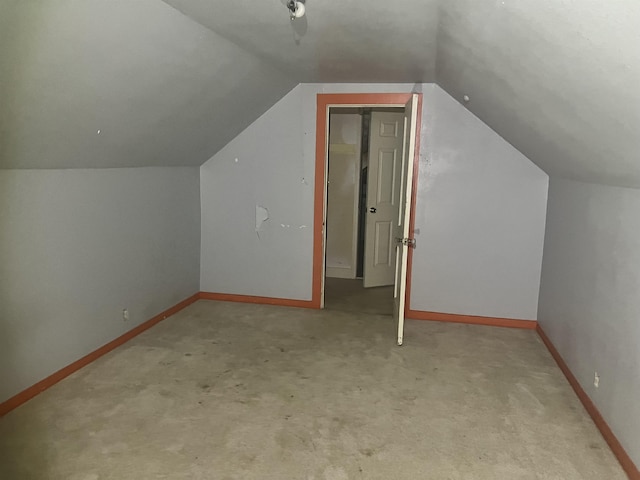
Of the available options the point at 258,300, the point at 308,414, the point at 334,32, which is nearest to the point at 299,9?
the point at 334,32

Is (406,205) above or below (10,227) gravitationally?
above

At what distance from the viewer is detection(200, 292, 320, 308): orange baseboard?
4.59 meters

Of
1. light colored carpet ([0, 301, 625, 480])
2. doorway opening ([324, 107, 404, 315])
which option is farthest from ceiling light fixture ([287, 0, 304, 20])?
doorway opening ([324, 107, 404, 315])

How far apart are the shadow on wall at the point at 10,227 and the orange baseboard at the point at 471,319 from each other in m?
3.00

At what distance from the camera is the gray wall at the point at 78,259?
8.51 ft

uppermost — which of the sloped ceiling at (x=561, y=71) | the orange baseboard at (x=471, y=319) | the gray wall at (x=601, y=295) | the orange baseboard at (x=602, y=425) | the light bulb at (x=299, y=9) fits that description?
the light bulb at (x=299, y=9)

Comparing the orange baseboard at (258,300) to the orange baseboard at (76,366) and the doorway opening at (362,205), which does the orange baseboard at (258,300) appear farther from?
the orange baseboard at (76,366)

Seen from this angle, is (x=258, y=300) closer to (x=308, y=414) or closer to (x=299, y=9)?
(x=308, y=414)

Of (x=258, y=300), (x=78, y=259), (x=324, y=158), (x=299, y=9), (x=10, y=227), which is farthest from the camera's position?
(x=258, y=300)

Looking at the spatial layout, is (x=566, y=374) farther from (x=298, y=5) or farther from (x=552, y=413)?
(x=298, y=5)

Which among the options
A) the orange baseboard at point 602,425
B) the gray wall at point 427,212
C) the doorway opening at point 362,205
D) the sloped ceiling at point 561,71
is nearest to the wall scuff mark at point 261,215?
the gray wall at point 427,212

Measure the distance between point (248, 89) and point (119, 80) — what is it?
4.40 ft

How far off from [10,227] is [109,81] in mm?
963

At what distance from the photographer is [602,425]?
2.51 meters
